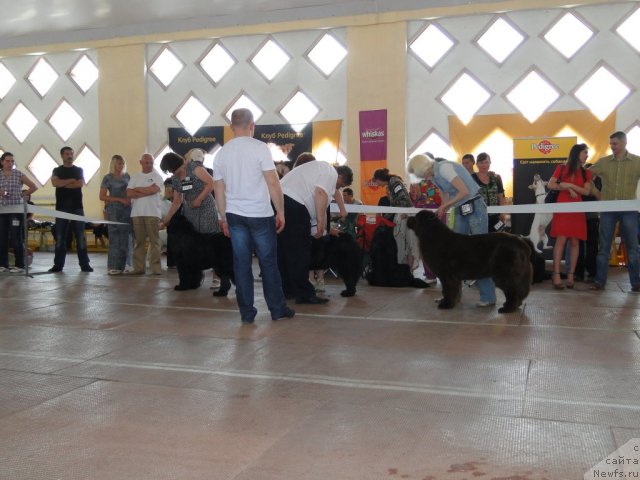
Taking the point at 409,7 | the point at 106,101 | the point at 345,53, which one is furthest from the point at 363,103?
the point at 106,101

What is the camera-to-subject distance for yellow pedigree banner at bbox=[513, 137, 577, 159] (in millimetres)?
9883

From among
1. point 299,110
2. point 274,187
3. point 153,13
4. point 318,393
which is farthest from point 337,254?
point 153,13

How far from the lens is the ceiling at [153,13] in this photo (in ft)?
39.8

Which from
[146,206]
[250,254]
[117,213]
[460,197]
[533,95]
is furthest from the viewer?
[533,95]

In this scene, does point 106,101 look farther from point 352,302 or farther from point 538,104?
point 352,302

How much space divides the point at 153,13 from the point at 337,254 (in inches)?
343

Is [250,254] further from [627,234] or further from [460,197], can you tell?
[627,234]

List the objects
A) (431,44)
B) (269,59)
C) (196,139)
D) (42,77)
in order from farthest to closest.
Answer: (42,77)
(196,139)
(269,59)
(431,44)

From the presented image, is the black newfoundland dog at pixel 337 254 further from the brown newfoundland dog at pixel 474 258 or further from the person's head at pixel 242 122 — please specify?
the person's head at pixel 242 122

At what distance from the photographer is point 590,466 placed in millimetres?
2279

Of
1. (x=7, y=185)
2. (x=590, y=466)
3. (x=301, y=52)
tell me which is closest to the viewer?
(x=590, y=466)

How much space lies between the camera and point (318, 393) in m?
3.22

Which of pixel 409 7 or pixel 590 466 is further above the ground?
pixel 409 7

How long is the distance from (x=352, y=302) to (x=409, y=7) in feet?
24.8
